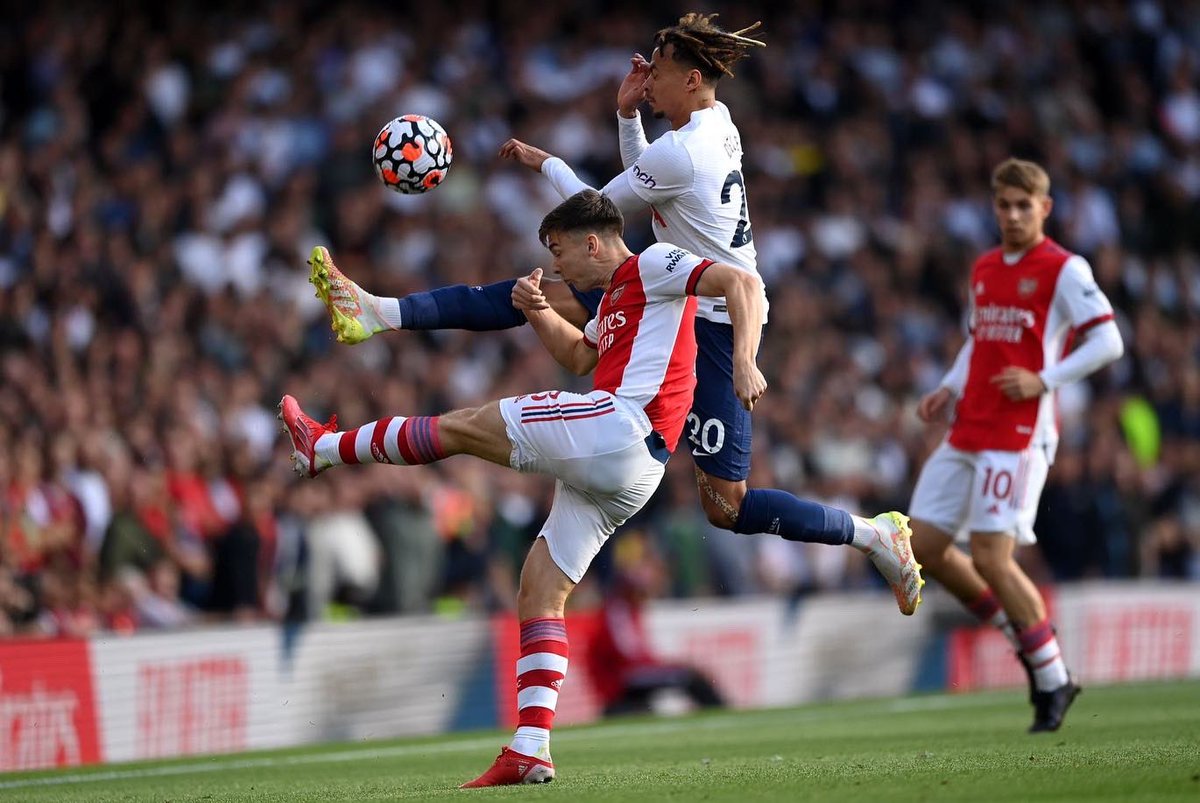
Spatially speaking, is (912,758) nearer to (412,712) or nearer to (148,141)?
(412,712)

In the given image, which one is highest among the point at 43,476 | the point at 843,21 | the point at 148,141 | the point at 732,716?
the point at 843,21

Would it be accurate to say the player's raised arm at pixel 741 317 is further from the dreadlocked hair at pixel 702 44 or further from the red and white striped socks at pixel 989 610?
the red and white striped socks at pixel 989 610

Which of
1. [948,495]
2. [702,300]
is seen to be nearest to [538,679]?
[702,300]

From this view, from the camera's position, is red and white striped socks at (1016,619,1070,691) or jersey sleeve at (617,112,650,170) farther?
red and white striped socks at (1016,619,1070,691)

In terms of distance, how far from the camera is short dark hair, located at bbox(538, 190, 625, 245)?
756 centimetres

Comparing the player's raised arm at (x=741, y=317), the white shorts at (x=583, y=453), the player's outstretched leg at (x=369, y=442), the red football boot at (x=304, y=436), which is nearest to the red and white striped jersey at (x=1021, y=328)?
the player's raised arm at (x=741, y=317)

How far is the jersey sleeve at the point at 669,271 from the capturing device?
736 cm

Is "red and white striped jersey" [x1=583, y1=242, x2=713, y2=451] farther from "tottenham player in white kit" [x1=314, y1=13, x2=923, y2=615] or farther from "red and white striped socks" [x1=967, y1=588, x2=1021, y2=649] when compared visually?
"red and white striped socks" [x1=967, y1=588, x2=1021, y2=649]

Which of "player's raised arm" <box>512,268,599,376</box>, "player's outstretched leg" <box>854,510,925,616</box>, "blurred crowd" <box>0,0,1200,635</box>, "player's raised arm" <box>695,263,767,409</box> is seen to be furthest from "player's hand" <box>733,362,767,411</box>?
"blurred crowd" <box>0,0,1200,635</box>

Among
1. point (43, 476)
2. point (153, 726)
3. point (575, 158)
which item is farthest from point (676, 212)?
point (575, 158)

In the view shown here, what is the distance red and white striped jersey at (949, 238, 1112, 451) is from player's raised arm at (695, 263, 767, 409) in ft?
9.61

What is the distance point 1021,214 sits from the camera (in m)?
9.81

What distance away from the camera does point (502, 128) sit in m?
19.6

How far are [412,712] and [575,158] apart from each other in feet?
25.3
